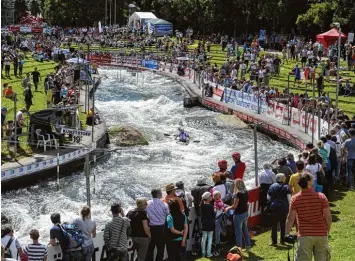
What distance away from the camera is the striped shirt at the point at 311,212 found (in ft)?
32.6

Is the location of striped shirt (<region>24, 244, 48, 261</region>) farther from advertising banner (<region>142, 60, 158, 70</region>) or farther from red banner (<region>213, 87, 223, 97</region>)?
advertising banner (<region>142, 60, 158, 70</region>)

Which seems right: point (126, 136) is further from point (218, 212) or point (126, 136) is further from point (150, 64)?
point (150, 64)

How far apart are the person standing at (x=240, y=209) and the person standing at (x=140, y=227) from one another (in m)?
2.13

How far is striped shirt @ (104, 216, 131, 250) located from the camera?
11.8 m

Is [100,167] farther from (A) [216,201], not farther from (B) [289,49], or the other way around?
(B) [289,49]

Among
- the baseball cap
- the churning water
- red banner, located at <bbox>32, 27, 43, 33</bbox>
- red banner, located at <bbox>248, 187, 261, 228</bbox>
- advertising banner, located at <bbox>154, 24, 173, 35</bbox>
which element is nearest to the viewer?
the baseball cap

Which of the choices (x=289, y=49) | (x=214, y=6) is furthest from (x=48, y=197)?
(x=214, y=6)

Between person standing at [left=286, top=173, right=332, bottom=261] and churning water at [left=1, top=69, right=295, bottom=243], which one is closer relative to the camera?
person standing at [left=286, top=173, right=332, bottom=261]

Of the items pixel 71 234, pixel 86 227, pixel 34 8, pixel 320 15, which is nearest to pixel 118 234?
pixel 86 227

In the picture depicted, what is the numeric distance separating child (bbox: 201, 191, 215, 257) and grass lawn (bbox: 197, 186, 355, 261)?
1.24 ft

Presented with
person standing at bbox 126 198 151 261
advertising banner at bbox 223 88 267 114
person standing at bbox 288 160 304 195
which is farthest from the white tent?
person standing at bbox 126 198 151 261

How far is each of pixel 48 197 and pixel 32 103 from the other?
15.7 metres

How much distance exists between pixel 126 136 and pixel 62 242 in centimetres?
2268

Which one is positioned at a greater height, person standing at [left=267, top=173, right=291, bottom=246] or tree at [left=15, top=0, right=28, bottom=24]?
tree at [left=15, top=0, right=28, bottom=24]
